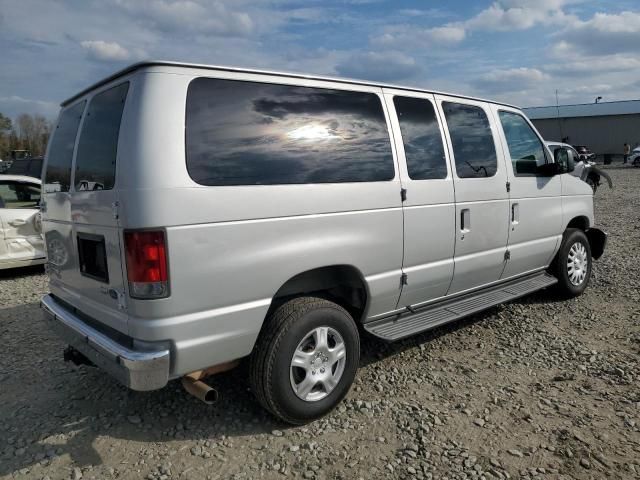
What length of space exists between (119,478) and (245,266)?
1379 millimetres

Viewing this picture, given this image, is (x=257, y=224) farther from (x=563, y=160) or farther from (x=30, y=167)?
(x=30, y=167)

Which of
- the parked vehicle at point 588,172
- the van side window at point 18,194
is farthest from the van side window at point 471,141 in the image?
the van side window at point 18,194

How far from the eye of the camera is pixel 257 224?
2.95 metres

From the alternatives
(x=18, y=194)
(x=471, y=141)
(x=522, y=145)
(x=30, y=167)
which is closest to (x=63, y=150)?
(x=471, y=141)

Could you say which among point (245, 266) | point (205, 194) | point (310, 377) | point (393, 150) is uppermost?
point (393, 150)

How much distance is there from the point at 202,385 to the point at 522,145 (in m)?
3.97

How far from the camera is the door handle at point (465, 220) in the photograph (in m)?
4.27

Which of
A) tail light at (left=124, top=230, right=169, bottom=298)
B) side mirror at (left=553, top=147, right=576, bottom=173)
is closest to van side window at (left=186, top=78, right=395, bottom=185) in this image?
tail light at (left=124, top=230, right=169, bottom=298)

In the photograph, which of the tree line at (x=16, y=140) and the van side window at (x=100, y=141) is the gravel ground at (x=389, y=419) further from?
the tree line at (x=16, y=140)

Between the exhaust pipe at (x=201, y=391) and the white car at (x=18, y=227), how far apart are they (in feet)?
17.7

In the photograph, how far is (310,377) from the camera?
327 cm

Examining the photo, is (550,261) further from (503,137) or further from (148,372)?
(148,372)

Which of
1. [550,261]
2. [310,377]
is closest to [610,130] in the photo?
[550,261]

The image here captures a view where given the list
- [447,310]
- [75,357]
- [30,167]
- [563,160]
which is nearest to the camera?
[75,357]
